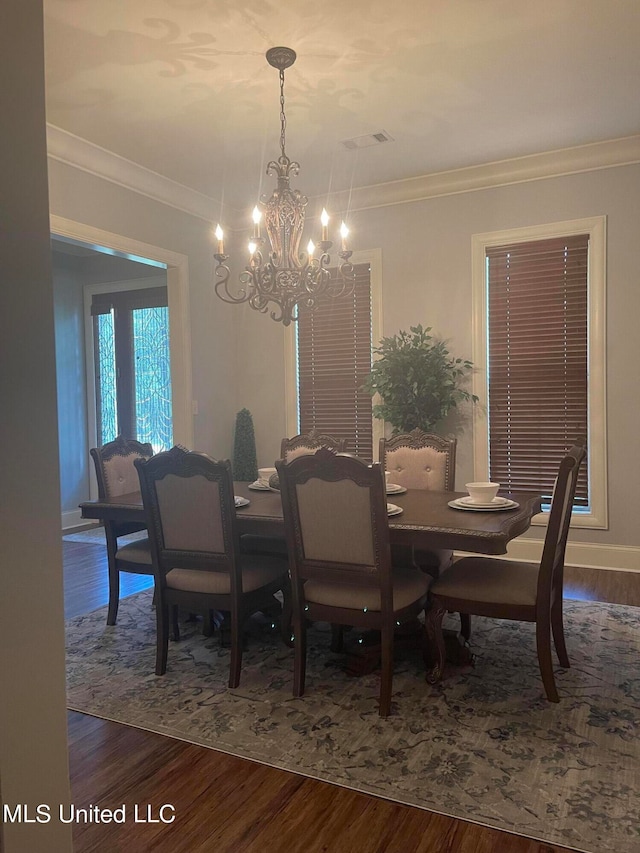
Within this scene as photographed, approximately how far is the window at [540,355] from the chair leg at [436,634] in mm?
2450

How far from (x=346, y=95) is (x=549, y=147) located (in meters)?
1.80

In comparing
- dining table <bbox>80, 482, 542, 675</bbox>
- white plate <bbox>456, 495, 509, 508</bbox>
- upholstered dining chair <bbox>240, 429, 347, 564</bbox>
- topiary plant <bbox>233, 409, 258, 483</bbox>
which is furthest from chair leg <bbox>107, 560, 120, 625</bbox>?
topiary plant <bbox>233, 409, 258, 483</bbox>

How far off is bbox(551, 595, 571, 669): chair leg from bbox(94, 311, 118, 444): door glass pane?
18.3ft

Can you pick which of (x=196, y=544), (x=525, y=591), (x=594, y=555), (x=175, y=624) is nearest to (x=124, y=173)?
(x=196, y=544)

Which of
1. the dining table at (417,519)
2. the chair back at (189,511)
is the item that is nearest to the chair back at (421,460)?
the dining table at (417,519)

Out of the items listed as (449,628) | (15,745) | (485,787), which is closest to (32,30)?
(15,745)

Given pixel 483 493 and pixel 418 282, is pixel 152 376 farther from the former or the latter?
pixel 483 493

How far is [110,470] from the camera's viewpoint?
3.88 metres

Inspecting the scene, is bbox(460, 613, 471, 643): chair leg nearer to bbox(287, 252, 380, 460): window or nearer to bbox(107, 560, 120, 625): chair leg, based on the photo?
bbox(107, 560, 120, 625): chair leg

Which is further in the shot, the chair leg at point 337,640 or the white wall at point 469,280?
the white wall at point 469,280

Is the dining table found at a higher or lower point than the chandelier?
lower

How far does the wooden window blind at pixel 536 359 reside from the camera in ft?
15.8

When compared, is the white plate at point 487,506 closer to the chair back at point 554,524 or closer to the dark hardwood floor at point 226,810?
the chair back at point 554,524

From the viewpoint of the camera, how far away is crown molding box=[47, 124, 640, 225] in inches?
171
